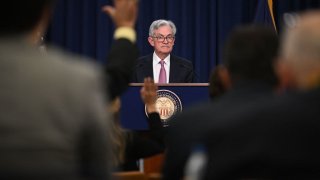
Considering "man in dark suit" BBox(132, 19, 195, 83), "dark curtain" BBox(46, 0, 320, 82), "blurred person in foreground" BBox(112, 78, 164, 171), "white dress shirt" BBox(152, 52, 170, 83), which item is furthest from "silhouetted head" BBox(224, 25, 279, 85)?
"dark curtain" BBox(46, 0, 320, 82)

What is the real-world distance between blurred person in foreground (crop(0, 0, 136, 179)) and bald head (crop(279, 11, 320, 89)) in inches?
23.8

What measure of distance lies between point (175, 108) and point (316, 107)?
3.84 meters

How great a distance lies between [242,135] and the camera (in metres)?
1.86

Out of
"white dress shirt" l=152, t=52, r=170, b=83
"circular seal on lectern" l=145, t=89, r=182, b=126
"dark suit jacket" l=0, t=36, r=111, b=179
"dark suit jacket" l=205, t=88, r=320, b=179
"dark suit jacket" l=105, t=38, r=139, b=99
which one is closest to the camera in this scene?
"dark suit jacket" l=0, t=36, r=111, b=179

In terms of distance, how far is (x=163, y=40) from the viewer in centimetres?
775

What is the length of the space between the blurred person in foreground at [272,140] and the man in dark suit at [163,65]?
5.28 metres

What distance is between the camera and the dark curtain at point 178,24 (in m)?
9.58

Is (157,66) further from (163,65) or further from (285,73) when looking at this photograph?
(285,73)

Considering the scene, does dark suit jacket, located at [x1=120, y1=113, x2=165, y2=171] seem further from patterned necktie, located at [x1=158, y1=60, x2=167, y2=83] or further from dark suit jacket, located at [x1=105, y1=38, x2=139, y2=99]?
patterned necktie, located at [x1=158, y1=60, x2=167, y2=83]

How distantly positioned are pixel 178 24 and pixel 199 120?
26.2 feet

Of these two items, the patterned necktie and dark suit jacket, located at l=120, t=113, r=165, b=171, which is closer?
dark suit jacket, located at l=120, t=113, r=165, b=171

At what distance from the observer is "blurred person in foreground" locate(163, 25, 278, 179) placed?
6.50 feet

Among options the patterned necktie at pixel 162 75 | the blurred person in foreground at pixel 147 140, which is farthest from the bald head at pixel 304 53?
the patterned necktie at pixel 162 75

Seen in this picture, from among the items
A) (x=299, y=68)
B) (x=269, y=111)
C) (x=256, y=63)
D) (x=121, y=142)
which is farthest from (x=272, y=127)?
(x=121, y=142)
